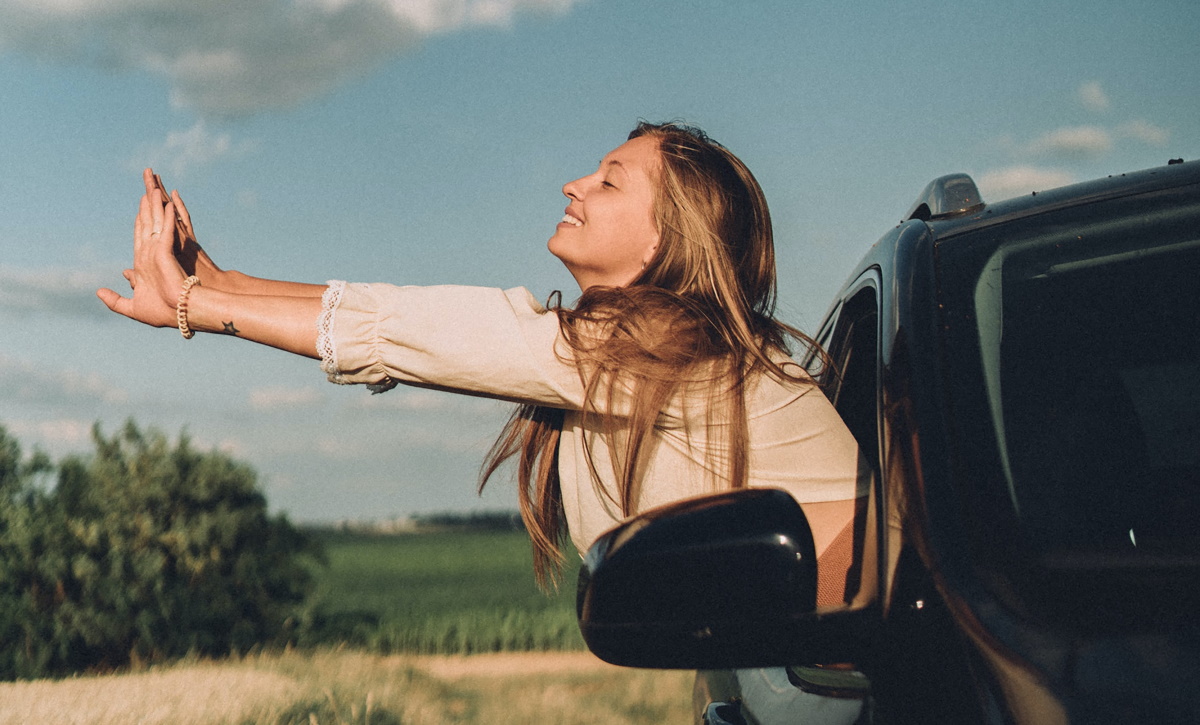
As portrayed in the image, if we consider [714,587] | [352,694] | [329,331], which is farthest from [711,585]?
[352,694]

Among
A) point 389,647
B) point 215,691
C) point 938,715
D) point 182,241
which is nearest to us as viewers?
point 938,715

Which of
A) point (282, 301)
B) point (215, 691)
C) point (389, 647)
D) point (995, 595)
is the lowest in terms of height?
point (389, 647)

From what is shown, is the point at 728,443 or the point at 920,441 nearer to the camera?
the point at 920,441

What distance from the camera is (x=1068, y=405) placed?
1521 millimetres

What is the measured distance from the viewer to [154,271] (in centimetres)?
200

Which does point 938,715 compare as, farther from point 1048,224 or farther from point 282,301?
point 282,301

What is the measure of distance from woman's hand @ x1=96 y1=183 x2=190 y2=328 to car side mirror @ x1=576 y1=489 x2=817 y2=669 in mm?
1070

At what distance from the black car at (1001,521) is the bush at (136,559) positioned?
428 inches

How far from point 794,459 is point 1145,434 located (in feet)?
1.67

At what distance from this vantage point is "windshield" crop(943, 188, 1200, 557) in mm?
1371

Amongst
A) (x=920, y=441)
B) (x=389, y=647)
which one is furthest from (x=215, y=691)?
(x=389, y=647)

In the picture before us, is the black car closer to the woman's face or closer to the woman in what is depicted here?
the woman

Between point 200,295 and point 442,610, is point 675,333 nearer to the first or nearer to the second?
point 200,295

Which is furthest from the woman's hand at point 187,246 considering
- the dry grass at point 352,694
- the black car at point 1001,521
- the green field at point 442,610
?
the green field at point 442,610
